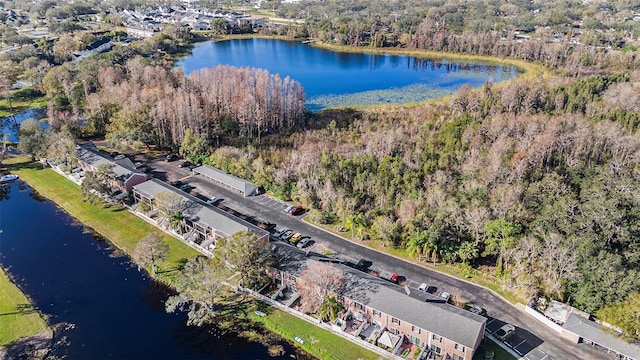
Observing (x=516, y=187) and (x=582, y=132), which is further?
(x=582, y=132)

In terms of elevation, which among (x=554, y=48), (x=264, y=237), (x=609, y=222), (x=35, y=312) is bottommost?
(x=35, y=312)

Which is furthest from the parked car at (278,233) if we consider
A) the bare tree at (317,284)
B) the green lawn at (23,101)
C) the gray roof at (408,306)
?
the green lawn at (23,101)

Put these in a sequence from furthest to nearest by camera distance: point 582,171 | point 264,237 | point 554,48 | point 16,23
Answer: point 16,23, point 554,48, point 582,171, point 264,237

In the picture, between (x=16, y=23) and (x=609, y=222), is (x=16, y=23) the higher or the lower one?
the higher one

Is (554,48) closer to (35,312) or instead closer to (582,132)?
(582,132)

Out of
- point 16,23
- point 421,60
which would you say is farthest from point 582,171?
point 16,23

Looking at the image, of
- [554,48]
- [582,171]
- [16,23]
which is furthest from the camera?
[16,23]

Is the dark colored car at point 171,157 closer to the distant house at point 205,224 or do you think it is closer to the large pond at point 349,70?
the distant house at point 205,224
